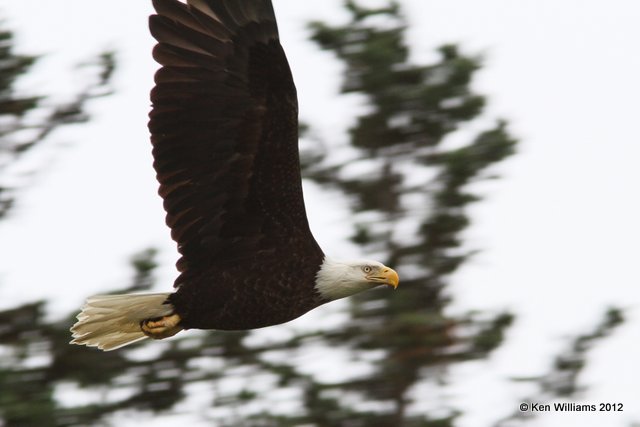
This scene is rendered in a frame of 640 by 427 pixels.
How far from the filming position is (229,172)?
764 centimetres

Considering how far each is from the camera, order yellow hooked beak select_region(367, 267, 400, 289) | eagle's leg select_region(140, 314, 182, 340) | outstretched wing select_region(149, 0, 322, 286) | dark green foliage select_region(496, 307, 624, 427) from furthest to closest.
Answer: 1. dark green foliage select_region(496, 307, 624, 427)
2. yellow hooked beak select_region(367, 267, 400, 289)
3. eagle's leg select_region(140, 314, 182, 340)
4. outstretched wing select_region(149, 0, 322, 286)

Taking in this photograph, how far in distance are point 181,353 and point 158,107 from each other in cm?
236

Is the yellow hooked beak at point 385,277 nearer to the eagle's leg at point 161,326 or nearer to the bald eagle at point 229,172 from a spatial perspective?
the bald eagle at point 229,172

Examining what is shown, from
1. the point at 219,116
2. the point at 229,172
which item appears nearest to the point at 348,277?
the point at 229,172

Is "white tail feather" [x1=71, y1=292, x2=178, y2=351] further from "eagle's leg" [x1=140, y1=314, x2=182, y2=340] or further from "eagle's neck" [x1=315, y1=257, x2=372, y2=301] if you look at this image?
"eagle's neck" [x1=315, y1=257, x2=372, y2=301]

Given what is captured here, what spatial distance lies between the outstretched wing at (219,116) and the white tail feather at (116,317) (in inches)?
16.7

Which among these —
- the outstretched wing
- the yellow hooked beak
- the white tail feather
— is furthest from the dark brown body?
the yellow hooked beak

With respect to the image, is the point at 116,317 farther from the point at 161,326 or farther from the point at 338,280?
the point at 338,280

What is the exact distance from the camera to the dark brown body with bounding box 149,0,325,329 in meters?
7.52

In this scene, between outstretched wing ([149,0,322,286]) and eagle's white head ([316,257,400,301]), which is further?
eagle's white head ([316,257,400,301])

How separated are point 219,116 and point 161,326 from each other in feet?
4.07

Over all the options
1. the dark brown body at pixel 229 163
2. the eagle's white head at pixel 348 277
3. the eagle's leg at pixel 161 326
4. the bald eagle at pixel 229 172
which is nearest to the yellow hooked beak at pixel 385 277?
the eagle's white head at pixel 348 277

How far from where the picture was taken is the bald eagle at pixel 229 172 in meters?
7.52

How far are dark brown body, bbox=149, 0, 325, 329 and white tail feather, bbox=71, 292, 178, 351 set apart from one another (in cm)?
17
